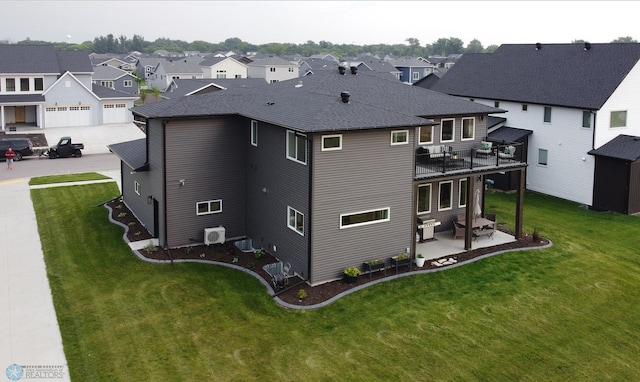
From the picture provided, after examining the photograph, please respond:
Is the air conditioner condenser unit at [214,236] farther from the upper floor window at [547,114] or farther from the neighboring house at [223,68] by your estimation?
the neighboring house at [223,68]

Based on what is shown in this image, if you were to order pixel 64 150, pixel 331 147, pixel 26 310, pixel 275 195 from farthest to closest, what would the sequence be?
1. pixel 64 150
2. pixel 275 195
3. pixel 331 147
4. pixel 26 310

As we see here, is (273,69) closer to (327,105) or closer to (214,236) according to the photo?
(214,236)

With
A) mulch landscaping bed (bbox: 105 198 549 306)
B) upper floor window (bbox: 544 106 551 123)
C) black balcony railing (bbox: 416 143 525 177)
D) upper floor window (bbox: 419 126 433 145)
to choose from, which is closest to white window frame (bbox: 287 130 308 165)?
mulch landscaping bed (bbox: 105 198 549 306)

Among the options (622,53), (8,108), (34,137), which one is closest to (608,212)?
(622,53)

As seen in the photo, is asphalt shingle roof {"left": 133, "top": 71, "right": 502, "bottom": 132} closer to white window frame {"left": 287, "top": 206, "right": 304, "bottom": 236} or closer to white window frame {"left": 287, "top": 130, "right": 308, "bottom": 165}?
white window frame {"left": 287, "top": 130, "right": 308, "bottom": 165}

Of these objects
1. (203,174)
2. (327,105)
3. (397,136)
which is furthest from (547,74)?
(203,174)
